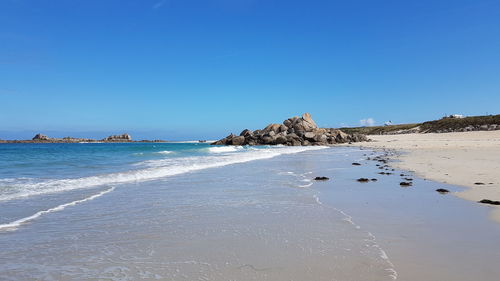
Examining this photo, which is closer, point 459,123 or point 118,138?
point 459,123

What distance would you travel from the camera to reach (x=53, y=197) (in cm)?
1031

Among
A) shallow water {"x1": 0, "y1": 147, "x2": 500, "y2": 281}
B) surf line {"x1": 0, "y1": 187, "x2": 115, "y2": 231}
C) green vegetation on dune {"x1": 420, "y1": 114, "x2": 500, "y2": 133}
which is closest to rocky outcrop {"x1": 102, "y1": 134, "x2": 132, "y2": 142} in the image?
green vegetation on dune {"x1": 420, "y1": 114, "x2": 500, "y2": 133}

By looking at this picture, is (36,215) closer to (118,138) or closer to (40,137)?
(40,137)

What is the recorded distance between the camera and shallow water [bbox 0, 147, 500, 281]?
14.4 feet

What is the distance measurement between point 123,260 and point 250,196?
542 centimetres

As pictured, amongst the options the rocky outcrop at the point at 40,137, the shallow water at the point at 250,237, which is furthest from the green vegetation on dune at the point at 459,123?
the rocky outcrop at the point at 40,137

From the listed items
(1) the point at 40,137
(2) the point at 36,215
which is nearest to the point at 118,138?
(1) the point at 40,137

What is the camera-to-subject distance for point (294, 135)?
6262 cm

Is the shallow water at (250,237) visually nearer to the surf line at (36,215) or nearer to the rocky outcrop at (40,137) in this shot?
the surf line at (36,215)

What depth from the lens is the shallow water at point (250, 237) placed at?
4.39 m

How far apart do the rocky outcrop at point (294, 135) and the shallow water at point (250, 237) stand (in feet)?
168

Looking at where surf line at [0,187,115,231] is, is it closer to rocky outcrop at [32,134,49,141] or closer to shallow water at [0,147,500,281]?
shallow water at [0,147,500,281]

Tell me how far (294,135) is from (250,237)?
5741 centimetres

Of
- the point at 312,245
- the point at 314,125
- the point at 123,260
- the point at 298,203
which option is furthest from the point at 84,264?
the point at 314,125
